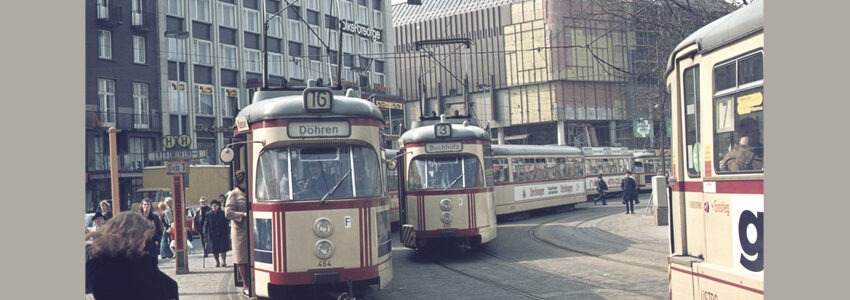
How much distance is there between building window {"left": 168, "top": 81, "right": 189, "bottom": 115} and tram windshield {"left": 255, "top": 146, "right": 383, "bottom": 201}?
123ft

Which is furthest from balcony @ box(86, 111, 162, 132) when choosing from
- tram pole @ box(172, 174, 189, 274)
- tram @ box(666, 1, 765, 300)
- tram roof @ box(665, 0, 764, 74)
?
tram roof @ box(665, 0, 764, 74)

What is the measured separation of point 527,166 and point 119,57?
78.9 feet

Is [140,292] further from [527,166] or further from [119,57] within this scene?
[119,57]

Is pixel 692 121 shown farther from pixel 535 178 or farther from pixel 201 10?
pixel 201 10

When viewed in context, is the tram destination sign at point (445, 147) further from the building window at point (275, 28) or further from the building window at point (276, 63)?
the building window at point (275, 28)

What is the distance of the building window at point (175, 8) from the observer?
47375 mm

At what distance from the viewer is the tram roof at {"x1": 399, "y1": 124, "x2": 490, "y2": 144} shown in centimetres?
1698

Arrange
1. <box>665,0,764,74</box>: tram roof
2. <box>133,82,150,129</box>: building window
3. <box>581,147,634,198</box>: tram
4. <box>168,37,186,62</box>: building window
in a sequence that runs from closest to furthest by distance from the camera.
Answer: <box>665,0,764,74</box>: tram roof < <box>581,147,634,198</box>: tram < <box>133,82,150,129</box>: building window < <box>168,37,186,62</box>: building window

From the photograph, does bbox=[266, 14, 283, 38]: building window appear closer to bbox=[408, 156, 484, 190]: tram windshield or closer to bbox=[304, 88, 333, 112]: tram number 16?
bbox=[408, 156, 484, 190]: tram windshield

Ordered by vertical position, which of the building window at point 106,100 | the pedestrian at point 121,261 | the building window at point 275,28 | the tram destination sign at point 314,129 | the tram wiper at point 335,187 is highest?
the building window at point 275,28

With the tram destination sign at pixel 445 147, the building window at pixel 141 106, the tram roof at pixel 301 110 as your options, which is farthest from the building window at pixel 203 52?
the tram roof at pixel 301 110

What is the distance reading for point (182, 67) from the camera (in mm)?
48094

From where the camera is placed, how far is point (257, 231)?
10.8 m

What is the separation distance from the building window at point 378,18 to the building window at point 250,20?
11.7 m
